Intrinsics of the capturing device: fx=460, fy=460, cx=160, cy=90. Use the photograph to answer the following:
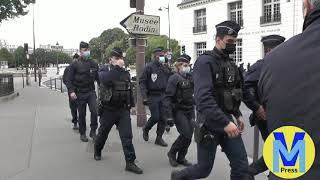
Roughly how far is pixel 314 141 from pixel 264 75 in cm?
37

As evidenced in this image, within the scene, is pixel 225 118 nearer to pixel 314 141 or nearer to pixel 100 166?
pixel 314 141

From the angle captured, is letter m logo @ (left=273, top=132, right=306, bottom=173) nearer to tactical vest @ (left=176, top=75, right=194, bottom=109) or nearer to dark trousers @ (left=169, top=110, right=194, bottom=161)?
dark trousers @ (left=169, top=110, right=194, bottom=161)

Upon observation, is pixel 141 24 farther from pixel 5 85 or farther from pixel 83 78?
pixel 5 85

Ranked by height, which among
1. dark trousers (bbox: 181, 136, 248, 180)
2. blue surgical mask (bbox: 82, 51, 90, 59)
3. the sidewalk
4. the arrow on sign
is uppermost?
the arrow on sign

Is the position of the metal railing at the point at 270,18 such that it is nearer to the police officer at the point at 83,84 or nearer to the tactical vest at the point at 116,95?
the police officer at the point at 83,84

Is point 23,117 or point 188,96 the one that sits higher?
point 188,96

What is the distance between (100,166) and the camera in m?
6.83

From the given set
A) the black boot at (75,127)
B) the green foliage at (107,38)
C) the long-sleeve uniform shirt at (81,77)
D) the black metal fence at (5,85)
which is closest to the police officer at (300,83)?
the long-sleeve uniform shirt at (81,77)

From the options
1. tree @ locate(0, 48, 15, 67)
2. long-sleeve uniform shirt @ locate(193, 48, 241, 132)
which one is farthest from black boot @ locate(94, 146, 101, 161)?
tree @ locate(0, 48, 15, 67)

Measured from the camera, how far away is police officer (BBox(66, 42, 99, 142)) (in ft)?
29.4

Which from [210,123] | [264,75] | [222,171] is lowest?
[222,171]

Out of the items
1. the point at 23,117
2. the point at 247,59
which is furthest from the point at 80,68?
the point at 247,59

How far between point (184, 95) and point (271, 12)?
111ft

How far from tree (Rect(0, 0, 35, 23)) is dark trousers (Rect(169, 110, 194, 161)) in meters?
17.0
